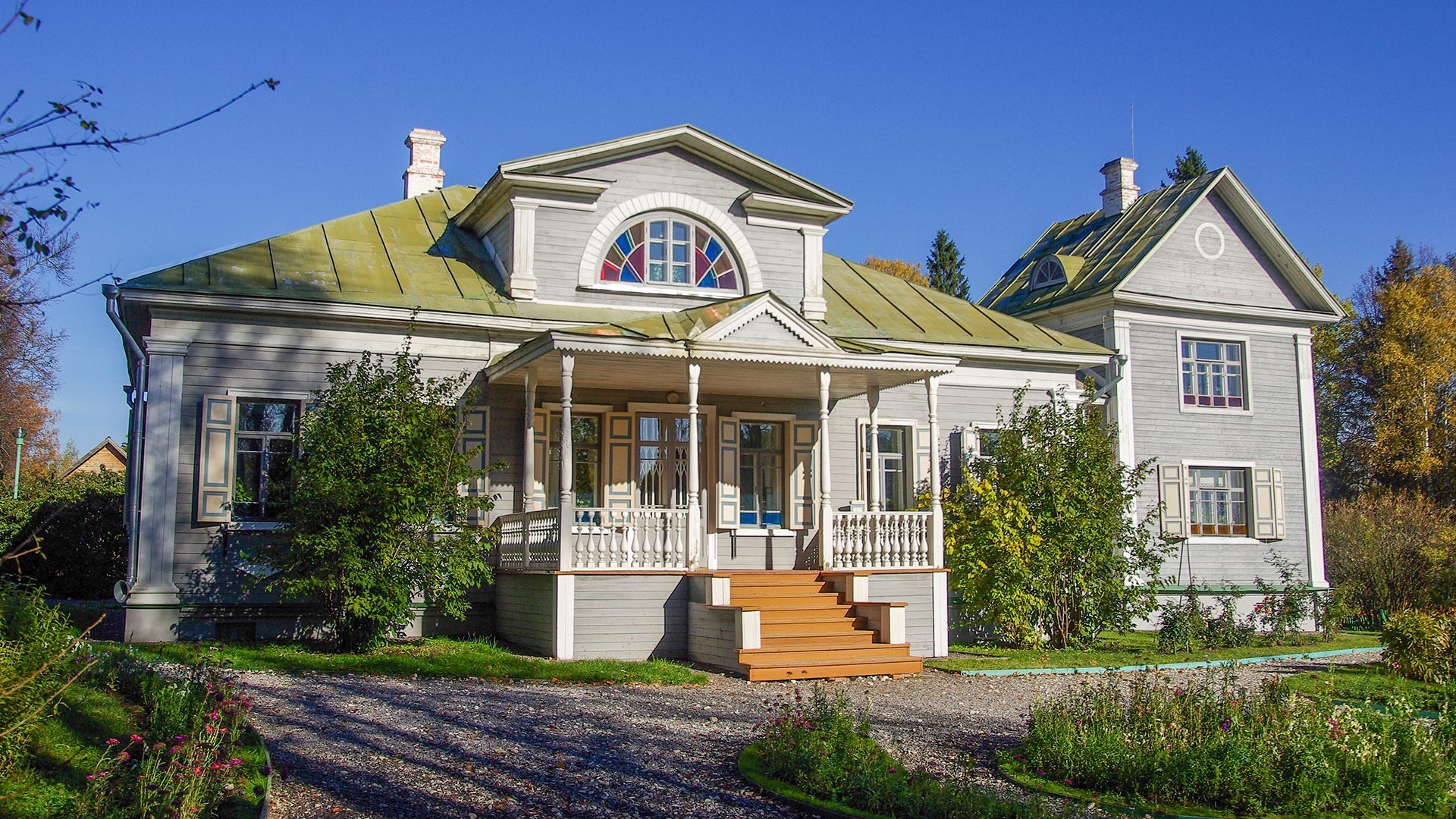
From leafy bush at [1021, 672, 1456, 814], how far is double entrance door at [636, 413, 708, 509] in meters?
8.80

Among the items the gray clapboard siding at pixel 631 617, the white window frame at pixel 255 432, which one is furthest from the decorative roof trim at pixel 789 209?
the white window frame at pixel 255 432

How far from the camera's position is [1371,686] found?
39.1 ft

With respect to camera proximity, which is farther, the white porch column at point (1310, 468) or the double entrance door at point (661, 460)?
the white porch column at point (1310, 468)

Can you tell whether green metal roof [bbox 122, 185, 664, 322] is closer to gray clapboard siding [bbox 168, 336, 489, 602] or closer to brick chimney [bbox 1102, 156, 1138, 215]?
gray clapboard siding [bbox 168, 336, 489, 602]

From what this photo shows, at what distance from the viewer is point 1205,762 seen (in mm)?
6984

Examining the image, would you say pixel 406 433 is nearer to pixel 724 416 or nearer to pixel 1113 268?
pixel 724 416

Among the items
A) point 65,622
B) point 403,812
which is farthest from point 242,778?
point 65,622

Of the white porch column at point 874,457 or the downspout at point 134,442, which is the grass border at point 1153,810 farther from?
the downspout at point 134,442

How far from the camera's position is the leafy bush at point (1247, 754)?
689cm

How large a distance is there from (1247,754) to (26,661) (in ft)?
23.0

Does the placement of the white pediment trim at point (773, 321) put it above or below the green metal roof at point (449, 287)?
below

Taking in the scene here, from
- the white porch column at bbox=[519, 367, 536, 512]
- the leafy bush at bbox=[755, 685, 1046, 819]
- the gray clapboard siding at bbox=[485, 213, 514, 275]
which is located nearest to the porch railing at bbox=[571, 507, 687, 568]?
the white porch column at bbox=[519, 367, 536, 512]

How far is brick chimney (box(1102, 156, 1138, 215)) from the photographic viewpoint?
24719 millimetres

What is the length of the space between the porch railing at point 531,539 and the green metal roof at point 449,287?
2.29 metres
